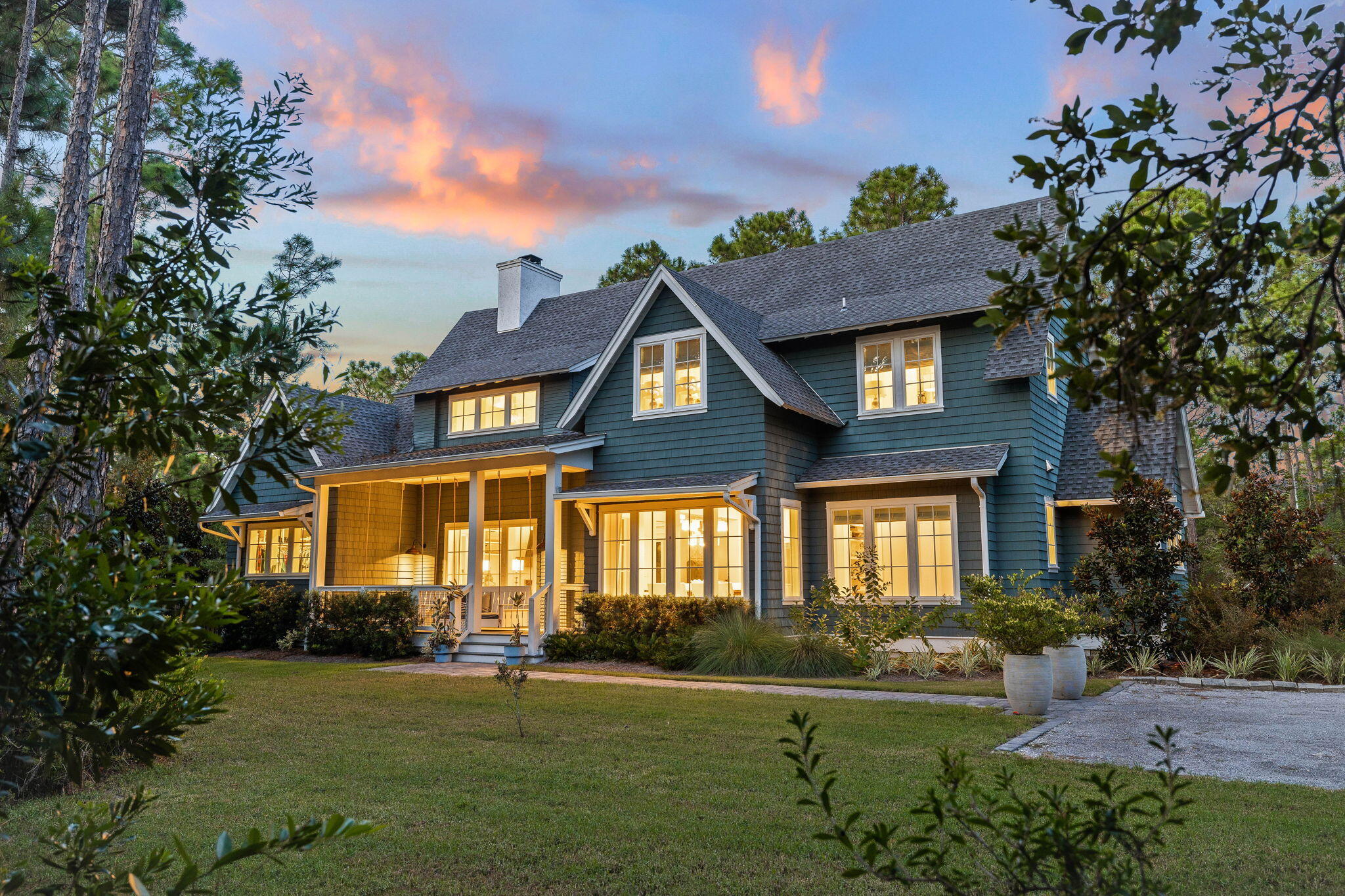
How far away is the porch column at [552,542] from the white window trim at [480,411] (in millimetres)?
3317

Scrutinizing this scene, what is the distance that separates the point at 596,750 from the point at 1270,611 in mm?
11758

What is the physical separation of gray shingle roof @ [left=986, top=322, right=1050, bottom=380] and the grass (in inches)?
A: 202

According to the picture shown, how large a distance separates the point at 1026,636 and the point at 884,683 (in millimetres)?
2707

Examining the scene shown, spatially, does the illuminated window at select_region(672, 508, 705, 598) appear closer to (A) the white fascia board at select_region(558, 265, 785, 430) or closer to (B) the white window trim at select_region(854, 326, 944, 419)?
(A) the white fascia board at select_region(558, 265, 785, 430)

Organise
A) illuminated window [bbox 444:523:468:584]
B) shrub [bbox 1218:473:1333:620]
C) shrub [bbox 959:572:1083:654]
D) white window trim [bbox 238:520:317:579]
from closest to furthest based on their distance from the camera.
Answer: shrub [bbox 959:572:1083:654] → shrub [bbox 1218:473:1333:620] → illuminated window [bbox 444:523:468:584] → white window trim [bbox 238:520:317:579]

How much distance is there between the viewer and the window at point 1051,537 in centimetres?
1560

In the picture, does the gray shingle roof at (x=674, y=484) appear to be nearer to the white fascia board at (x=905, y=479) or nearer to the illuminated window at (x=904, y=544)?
the white fascia board at (x=905, y=479)

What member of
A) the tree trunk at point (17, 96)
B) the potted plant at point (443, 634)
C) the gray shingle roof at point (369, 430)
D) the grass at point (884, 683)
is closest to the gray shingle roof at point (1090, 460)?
the grass at point (884, 683)

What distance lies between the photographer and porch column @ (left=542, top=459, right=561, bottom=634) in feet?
52.0

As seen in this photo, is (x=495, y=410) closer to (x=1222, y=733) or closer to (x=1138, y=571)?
(x=1138, y=571)

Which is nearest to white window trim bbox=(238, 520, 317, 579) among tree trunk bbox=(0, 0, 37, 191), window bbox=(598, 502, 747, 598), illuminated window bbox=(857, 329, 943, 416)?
window bbox=(598, 502, 747, 598)

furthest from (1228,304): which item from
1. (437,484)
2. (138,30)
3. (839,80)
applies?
(437,484)

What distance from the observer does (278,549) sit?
867 inches

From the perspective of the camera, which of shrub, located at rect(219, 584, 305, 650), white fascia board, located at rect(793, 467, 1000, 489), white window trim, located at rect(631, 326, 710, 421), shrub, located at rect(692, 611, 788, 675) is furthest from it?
shrub, located at rect(219, 584, 305, 650)
